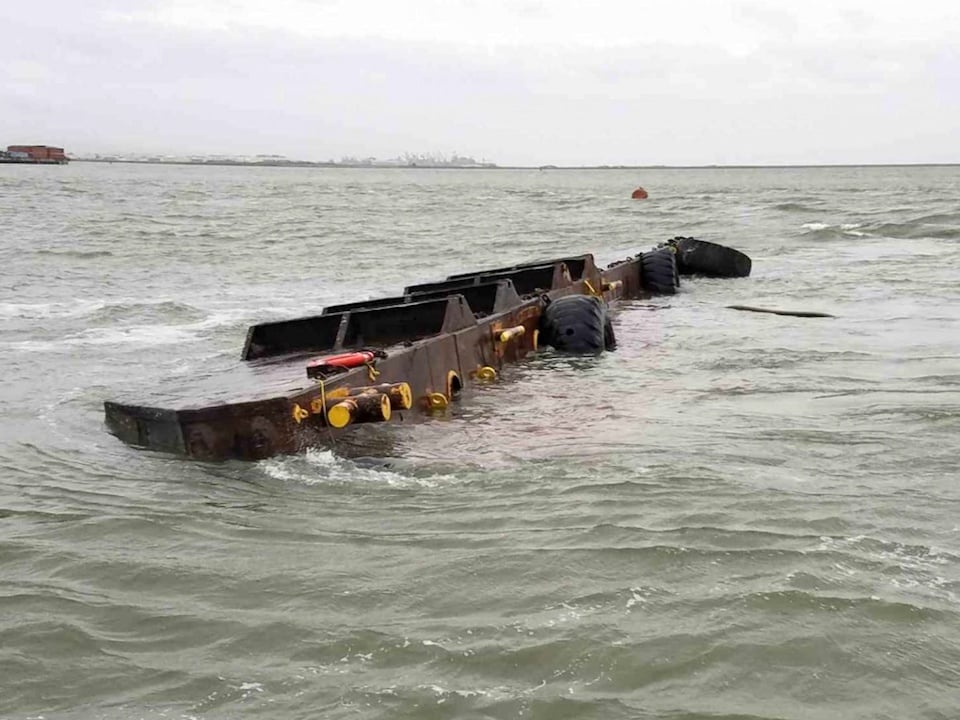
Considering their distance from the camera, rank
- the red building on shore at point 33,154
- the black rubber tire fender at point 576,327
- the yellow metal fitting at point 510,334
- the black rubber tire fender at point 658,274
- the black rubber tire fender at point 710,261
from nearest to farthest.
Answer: the yellow metal fitting at point 510,334 < the black rubber tire fender at point 576,327 < the black rubber tire fender at point 658,274 < the black rubber tire fender at point 710,261 < the red building on shore at point 33,154

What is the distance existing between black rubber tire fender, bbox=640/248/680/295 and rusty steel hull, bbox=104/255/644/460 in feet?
9.61

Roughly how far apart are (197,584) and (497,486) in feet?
6.32

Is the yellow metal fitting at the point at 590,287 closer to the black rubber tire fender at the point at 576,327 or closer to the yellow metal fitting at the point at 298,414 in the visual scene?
the black rubber tire fender at the point at 576,327

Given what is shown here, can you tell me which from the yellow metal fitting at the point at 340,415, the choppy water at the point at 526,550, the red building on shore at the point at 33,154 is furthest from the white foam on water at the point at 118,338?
the red building on shore at the point at 33,154

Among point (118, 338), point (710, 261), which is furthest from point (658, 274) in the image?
point (118, 338)

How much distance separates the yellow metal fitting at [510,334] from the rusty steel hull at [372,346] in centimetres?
3

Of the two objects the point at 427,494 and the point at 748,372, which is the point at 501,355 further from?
the point at 427,494

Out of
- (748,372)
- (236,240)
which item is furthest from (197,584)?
(236,240)

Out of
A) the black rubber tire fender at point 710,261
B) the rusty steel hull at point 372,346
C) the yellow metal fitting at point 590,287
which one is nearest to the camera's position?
the rusty steel hull at point 372,346

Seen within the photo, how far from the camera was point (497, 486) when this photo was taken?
5.52 meters

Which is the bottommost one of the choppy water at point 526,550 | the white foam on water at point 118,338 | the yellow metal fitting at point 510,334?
the white foam on water at point 118,338

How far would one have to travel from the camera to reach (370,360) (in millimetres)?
6742

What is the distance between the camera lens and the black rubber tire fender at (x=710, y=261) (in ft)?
65.1

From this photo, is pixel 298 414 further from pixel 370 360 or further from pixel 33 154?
pixel 33 154
